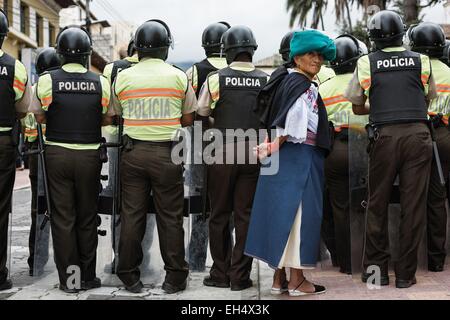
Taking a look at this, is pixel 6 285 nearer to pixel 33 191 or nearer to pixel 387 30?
pixel 33 191

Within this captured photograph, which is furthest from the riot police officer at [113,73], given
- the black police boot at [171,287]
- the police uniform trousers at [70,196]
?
the black police boot at [171,287]

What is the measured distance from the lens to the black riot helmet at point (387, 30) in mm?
5062

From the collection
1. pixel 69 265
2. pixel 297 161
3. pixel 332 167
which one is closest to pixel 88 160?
pixel 69 265

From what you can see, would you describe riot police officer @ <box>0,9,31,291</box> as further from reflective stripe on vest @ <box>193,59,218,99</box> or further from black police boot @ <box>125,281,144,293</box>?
reflective stripe on vest @ <box>193,59,218,99</box>

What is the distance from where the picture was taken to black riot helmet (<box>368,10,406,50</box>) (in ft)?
16.6

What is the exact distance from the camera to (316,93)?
15.8 ft

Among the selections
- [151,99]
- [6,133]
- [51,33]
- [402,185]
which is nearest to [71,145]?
[6,133]

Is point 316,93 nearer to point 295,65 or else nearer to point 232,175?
point 295,65

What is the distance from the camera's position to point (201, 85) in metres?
6.01

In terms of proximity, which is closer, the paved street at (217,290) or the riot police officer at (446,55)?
the paved street at (217,290)

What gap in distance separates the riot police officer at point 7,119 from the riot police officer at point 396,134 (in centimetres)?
268

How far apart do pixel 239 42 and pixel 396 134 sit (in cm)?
148

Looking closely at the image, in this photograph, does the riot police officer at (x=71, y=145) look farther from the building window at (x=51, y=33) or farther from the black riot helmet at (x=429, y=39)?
the building window at (x=51, y=33)

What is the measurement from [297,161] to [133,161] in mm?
1311
